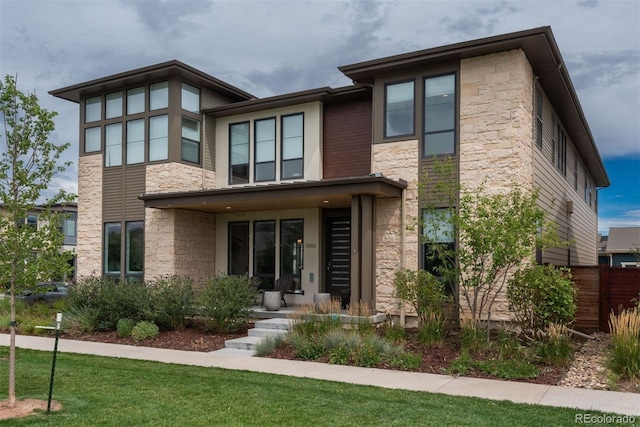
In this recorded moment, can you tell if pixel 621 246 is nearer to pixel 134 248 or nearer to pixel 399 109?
pixel 399 109

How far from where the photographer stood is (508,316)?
37.0ft

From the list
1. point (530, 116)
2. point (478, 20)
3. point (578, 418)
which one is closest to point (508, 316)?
point (530, 116)

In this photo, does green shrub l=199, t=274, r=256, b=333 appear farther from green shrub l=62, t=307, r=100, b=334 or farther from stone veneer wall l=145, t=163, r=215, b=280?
stone veneer wall l=145, t=163, r=215, b=280

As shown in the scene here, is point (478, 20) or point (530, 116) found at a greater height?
point (478, 20)

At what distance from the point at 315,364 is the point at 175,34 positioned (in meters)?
10.2

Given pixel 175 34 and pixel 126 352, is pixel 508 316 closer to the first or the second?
pixel 126 352

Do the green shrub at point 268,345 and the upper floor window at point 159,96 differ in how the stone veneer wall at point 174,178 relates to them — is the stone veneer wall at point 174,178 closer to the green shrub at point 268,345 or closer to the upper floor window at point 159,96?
the upper floor window at point 159,96

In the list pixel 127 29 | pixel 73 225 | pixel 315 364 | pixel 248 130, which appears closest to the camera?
pixel 315 364

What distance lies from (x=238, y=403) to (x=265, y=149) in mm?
10291

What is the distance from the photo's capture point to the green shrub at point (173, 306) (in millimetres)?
12148

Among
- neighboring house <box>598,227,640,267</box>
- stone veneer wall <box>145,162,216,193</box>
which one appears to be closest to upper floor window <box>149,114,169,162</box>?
stone veneer wall <box>145,162,216,193</box>

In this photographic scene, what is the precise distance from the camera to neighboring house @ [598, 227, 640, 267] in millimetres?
34172

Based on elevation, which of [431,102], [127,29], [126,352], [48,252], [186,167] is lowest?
[126,352]

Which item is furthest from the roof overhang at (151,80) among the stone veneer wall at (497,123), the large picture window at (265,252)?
the stone veneer wall at (497,123)
